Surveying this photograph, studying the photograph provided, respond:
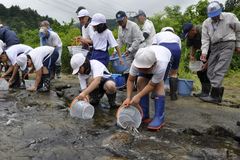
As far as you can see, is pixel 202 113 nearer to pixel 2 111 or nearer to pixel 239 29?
pixel 239 29

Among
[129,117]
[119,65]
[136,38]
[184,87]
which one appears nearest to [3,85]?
[119,65]

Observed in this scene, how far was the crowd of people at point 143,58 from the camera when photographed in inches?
211

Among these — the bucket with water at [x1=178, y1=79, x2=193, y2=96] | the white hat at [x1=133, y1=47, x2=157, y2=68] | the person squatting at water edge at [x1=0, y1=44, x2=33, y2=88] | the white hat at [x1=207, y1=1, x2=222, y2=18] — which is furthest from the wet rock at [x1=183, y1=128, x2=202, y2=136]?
the person squatting at water edge at [x1=0, y1=44, x2=33, y2=88]

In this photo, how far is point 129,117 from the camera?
536 cm

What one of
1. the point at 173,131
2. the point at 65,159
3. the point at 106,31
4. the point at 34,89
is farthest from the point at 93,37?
the point at 65,159

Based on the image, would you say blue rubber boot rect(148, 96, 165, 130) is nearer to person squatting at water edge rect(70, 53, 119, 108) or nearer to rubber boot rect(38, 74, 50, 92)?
person squatting at water edge rect(70, 53, 119, 108)

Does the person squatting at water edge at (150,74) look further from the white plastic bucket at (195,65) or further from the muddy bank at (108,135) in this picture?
the white plastic bucket at (195,65)

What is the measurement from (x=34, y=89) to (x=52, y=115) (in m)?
2.47

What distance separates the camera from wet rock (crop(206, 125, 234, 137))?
5516 millimetres

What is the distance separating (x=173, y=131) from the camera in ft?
18.0

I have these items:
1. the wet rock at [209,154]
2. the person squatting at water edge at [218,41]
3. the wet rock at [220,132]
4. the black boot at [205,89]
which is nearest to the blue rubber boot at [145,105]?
the wet rock at [220,132]

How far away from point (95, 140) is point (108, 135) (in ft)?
0.78

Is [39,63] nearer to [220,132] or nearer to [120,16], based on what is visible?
[120,16]

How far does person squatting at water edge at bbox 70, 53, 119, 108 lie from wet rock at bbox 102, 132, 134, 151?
116 cm
